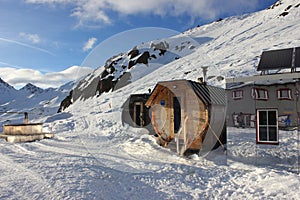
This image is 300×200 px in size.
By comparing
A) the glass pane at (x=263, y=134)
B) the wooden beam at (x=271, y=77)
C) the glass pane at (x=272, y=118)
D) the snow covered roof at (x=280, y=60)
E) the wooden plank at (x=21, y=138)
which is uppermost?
the snow covered roof at (x=280, y=60)

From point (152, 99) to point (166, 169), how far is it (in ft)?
13.0

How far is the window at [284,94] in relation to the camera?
6.42 m

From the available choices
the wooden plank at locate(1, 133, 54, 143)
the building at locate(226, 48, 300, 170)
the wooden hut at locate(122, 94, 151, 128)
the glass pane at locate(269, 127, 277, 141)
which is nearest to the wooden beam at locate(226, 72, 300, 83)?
the building at locate(226, 48, 300, 170)

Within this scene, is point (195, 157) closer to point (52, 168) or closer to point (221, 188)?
point (221, 188)

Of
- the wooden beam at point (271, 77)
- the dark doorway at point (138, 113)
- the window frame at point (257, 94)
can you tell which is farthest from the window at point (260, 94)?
the dark doorway at point (138, 113)

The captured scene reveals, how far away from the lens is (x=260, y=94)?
6.86 m

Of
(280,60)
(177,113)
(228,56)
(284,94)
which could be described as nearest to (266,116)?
(284,94)

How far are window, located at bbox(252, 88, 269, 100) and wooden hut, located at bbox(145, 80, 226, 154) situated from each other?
Result: 1863 millimetres

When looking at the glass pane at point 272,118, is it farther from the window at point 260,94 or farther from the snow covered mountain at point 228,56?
→ the snow covered mountain at point 228,56

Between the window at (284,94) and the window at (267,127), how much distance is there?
0.39 m

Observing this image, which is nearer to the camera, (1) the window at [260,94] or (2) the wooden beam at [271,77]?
(2) the wooden beam at [271,77]

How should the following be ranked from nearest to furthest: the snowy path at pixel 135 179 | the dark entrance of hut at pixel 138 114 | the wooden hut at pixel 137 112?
the snowy path at pixel 135 179, the wooden hut at pixel 137 112, the dark entrance of hut at pixel 138 114

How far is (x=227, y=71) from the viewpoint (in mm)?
23375

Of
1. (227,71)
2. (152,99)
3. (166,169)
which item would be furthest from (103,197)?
(227,71)
